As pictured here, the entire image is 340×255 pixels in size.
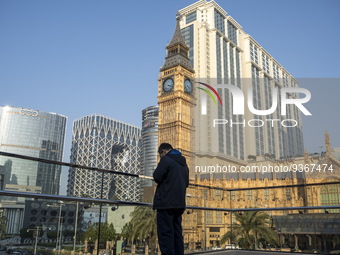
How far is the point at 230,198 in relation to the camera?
7.67m

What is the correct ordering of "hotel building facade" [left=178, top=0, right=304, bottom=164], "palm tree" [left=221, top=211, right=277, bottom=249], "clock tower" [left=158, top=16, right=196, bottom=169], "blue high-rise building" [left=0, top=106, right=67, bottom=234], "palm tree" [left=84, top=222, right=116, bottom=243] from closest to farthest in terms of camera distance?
"palm tree" [left=84, top=222, right=116, bottom=243] → "palm tree" [left=221, top=211, right=277, bottom=249] → "clock tower" [left=158, top=16, right=196, bottom=169] → "hotel building facade" [left=178, top=0, right=304, bottom=164] → "blue high-rise building" [left=0, top=106, right=67, bottom=234]

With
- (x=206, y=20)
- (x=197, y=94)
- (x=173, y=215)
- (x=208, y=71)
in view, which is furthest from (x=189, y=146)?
(x=173, y=215)

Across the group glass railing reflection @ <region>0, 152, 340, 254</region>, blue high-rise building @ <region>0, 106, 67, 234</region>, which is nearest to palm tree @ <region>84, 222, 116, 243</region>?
glass railing reflection @ <region>0, 152, 340, 254</region>

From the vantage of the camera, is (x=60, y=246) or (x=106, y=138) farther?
(x=106, y=138)

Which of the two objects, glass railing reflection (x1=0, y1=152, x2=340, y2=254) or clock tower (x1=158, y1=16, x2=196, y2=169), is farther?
clock tower (x1=158, y1=16, x2=196, y2=169)

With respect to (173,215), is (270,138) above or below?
above

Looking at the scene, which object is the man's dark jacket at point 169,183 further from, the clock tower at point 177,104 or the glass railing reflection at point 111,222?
the clock tower at point 177,104

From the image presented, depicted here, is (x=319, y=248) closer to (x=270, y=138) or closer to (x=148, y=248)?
(x=148, y=248)

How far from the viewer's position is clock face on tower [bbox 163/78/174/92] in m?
77.0

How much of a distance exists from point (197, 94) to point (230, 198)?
8041cm

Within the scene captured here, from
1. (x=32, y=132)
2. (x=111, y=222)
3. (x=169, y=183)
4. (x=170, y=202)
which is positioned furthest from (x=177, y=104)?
(x=32, y=132)

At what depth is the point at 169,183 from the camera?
10.5 ft

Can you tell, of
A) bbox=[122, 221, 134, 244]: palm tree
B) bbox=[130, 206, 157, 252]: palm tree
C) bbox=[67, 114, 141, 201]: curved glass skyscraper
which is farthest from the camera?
bbox=[67, 114, 141, 201]: curved glass skyscraper
